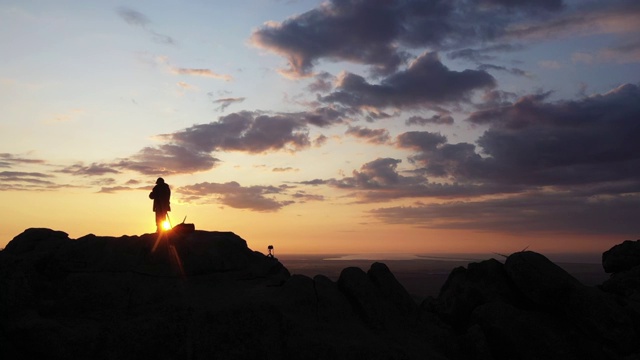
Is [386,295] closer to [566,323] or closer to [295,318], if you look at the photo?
[295,318]

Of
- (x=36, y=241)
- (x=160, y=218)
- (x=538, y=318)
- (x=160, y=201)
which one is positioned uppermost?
(x=160, y=201)

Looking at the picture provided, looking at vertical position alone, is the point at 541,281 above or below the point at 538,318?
above

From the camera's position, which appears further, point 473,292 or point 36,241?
point 36,241

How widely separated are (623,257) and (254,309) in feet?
65.5

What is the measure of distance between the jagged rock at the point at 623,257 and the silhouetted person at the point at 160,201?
23.0 meters

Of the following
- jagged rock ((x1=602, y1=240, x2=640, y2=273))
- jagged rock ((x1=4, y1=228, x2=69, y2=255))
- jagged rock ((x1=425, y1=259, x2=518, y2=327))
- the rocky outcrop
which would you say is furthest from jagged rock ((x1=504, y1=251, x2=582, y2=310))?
jagged rock ((x1=4, y1=228, x2=69, y2=255))

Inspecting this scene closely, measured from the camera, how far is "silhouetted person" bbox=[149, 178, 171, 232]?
2311 cm

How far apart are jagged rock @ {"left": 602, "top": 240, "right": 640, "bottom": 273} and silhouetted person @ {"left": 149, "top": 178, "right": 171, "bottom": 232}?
23002 mm

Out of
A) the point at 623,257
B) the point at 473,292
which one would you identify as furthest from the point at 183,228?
the point at 623,257

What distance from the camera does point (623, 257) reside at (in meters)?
25.9

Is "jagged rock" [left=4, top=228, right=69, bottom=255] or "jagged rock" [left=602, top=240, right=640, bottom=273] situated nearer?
"jagged rock" [left=4, top=228, right=69, bottom=255]

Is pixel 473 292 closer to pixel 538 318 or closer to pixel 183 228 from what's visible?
pixel 538 318

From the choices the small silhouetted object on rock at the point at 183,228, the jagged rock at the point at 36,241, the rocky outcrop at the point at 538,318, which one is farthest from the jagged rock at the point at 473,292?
the jagged rock at the point at 36,241

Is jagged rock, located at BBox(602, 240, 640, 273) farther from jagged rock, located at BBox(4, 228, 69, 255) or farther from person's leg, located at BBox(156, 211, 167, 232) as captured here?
jagged rock, located at BBox(4, 228, 69, 255)
